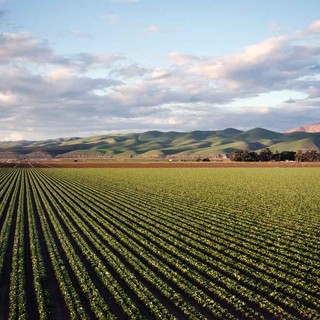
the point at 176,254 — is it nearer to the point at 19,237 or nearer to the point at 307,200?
the point at 19,237

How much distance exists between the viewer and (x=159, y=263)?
62.4ft

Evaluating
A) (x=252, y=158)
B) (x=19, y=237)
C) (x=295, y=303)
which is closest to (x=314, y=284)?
(x=295, y=303)

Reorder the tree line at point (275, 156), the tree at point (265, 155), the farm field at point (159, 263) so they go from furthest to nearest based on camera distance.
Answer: the tree at point (265, 155), the tree line at point (275, 156), the farm field at point (159, 263)

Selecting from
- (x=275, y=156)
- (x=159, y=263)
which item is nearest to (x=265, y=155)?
(x=275, y=156)

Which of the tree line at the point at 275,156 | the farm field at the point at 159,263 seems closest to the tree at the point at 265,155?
the tree line at the point at 275,156

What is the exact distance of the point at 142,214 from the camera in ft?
111

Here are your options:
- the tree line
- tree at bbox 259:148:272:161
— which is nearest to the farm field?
the tree line

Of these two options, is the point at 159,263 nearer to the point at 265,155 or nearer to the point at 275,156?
the point at 265,155

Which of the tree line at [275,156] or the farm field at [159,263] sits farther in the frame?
the tree line at [275,156]

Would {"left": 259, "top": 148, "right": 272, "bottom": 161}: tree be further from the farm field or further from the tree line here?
the farm field

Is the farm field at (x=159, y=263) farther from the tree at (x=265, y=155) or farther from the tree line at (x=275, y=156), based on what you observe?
the tree at (x=265, y=155)

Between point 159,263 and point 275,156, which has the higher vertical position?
point 159,263

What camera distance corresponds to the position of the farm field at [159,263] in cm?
1429

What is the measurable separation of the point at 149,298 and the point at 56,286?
477 centimetres
